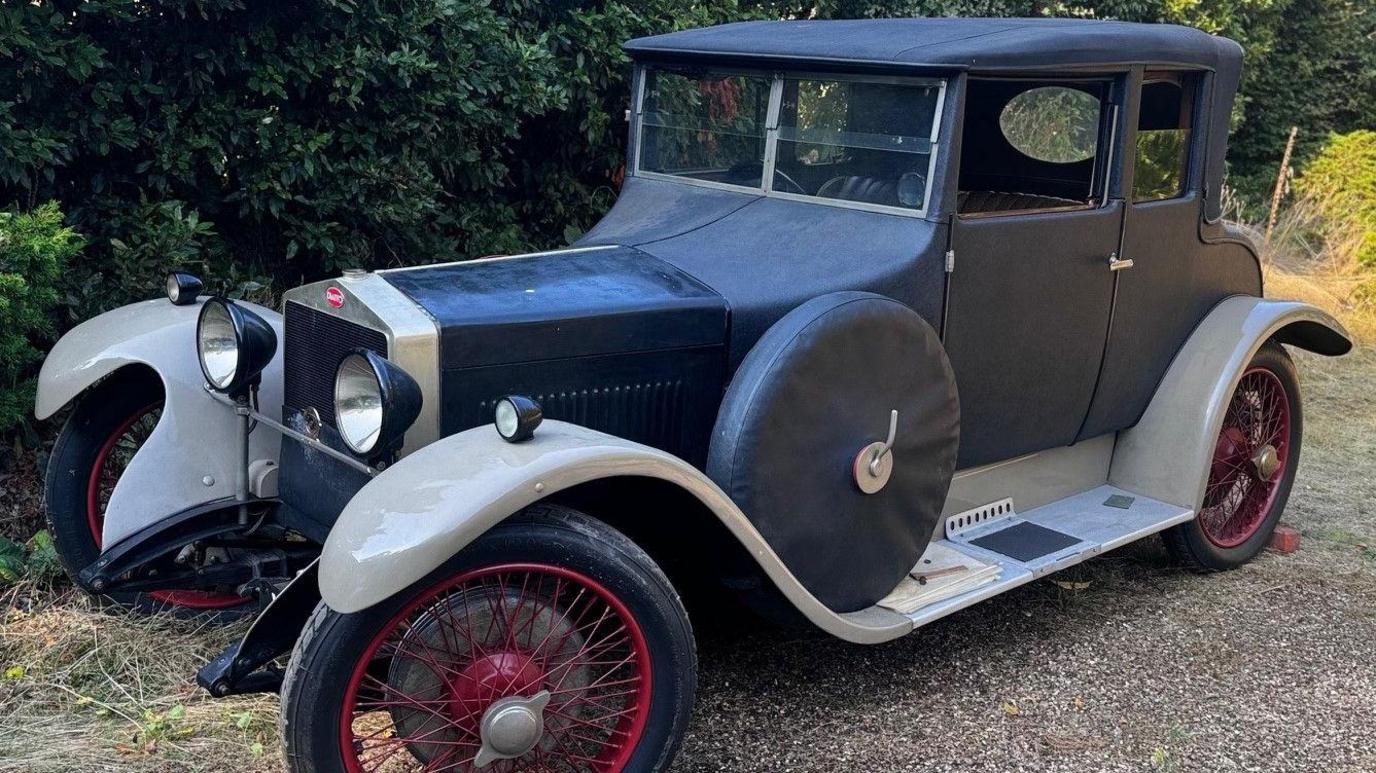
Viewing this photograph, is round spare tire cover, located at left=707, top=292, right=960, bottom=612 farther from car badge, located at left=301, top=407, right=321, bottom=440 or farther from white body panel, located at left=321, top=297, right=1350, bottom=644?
car badge, located at left=301, top=407, right=321, bottom=440

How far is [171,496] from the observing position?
340 cm

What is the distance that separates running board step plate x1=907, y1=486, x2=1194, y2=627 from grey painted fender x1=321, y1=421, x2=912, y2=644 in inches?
40.6

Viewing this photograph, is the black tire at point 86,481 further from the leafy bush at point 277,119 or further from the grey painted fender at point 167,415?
the leafy bush at point 277,119

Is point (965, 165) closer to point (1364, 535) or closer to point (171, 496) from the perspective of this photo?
point (1364, 535)

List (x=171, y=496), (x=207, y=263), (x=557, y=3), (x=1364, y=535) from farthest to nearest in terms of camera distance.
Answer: (x=557, y=3), (x=1364, y=535), (x=207, y=263), (x=171, y=496)

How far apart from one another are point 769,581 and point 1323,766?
1.53m

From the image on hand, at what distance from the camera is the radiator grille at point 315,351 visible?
309cm

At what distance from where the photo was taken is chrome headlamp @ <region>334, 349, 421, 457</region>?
2709 millimetres

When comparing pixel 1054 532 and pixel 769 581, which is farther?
pixel 1054 532

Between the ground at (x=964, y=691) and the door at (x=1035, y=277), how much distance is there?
2.04 feet

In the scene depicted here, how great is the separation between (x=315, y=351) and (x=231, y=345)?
0.93 ft

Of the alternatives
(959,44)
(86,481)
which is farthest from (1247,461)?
(86,481)

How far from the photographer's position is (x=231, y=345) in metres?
3.34

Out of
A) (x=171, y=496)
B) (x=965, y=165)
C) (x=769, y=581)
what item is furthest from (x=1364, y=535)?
(x=171, y=496)
